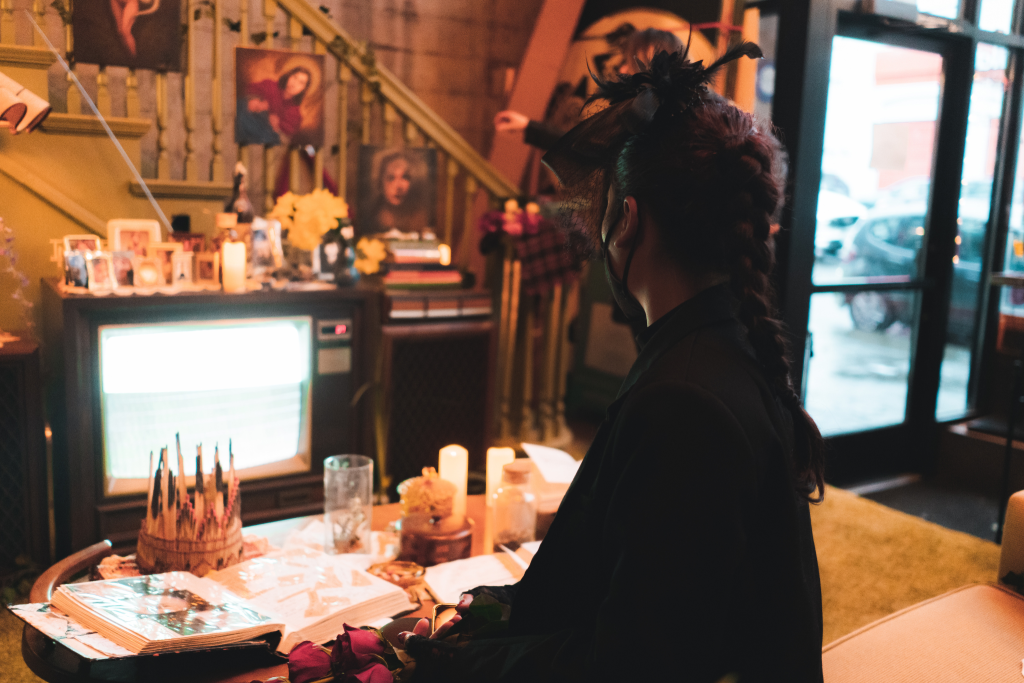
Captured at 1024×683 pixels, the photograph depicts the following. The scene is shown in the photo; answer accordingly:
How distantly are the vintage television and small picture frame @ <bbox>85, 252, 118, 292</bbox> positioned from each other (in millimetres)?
97

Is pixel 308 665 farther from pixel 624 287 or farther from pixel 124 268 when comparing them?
pixel 124 268

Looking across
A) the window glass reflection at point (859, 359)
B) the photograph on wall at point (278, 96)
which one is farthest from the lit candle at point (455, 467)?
the window glass reflection at point (859, 359)

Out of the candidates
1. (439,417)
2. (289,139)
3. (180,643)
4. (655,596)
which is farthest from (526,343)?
(655,596)

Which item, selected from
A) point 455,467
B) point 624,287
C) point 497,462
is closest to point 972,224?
point 497,462

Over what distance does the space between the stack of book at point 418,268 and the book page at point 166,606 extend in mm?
1782

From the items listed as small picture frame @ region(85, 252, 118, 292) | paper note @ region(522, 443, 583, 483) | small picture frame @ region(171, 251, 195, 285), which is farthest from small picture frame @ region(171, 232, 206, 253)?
paper note @ region(522, 443, 583, 483)

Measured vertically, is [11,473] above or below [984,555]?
above

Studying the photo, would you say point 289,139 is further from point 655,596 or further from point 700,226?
point 655,596

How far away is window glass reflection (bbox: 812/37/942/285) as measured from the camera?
3672 millimetres

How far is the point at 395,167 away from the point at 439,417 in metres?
1.14

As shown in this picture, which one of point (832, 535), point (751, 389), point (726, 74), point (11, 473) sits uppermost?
point (726, 74)

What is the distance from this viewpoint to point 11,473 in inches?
88.6

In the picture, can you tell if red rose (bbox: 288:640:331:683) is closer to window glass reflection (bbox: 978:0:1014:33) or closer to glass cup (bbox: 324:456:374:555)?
glass cup (bbox: 324:456:374:555)

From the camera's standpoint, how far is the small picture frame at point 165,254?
2.43 m
